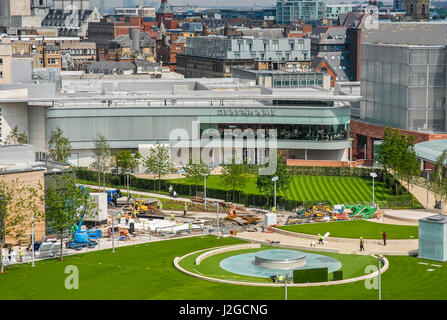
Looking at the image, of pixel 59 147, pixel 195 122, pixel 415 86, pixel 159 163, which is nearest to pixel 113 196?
pixel 159 163

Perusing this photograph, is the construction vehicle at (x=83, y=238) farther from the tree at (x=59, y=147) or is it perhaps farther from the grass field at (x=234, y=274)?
the tree at (x=59, y=147)

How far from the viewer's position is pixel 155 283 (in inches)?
2800

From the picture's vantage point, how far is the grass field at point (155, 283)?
67.2m

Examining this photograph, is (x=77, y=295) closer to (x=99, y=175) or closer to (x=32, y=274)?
(x=32, y=274)

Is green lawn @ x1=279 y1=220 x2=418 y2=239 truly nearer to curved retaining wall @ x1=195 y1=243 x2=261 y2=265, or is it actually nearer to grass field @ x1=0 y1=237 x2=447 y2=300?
curved retaining wall @ x1=195 y1=243 x2=261 y2=265

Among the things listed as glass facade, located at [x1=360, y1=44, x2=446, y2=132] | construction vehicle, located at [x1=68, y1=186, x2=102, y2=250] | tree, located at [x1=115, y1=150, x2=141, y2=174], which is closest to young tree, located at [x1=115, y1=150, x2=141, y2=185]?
tree, located at [x1=115, y1=150, x2=141, y2=174]

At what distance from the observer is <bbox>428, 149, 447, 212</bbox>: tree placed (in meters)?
98.8

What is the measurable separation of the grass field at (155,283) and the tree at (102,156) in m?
37.4

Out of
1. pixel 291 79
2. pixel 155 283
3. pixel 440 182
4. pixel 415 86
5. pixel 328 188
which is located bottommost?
pixel 155 283

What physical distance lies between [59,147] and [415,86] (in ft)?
161

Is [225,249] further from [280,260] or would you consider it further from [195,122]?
[195,122]

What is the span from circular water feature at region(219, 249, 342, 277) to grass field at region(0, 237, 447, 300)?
4.36 m
